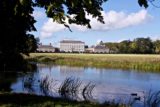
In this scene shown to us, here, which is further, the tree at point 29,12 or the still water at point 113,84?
the still water at point 113,84

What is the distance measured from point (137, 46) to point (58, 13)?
182970 millimetres

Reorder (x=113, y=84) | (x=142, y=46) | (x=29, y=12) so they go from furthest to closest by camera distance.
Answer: (x=142, y=46) → (x=113, y=84) → (x=29, y=12)

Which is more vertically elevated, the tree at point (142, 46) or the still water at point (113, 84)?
the tree at point (142, 46)

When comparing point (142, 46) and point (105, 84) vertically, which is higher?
point (142, 46)

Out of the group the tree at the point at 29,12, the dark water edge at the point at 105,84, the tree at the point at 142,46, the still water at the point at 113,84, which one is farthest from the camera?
the tree at the point at 142,46

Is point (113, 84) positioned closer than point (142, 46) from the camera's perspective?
Yes

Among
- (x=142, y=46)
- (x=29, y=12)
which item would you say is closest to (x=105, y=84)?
(x=29, y=12)

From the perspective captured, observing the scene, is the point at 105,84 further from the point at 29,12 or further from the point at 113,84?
the point at 29,12

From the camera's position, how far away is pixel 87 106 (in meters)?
15.8

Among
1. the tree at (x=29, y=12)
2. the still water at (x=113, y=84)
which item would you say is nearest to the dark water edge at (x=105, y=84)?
the still water at (x=113, y=84)

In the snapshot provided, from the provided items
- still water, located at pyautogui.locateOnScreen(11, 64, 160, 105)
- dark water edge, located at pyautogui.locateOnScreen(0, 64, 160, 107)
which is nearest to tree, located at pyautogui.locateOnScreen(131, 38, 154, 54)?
still water, located at pyautogui.locateOnScreen(11, 64, 160, 105)

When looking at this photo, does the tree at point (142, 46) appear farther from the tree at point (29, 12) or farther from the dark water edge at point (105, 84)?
the tree at point (29, 12)

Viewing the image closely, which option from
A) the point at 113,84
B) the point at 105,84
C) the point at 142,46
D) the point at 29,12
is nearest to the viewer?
the point at 29,12

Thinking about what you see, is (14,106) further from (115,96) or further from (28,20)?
(115,96)
